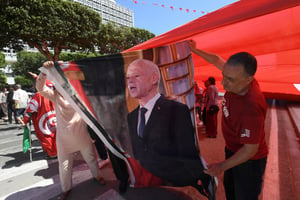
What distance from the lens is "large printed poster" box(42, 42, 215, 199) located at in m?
1.86

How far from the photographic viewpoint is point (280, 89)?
253 inches

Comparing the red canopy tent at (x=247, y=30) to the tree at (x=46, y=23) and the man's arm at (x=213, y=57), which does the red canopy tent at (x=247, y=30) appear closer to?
the man's arm at (x=213, y=57)

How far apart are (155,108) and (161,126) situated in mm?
203

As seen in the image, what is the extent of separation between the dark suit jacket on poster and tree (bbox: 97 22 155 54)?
48.0 feet

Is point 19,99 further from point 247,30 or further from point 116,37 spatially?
point 116,37

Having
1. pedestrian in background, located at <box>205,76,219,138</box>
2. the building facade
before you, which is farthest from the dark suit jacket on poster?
the building facade

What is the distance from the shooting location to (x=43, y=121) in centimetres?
387

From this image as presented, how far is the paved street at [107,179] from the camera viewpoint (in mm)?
2689

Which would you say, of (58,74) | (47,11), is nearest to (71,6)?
(47,11)

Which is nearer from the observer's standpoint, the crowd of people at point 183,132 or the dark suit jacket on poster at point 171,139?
the crowd of people at point 183,132

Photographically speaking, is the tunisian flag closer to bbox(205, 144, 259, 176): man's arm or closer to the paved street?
the paved street

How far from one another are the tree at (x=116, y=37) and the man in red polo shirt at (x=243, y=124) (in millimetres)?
15078

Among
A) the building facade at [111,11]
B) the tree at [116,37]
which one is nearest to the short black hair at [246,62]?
the tree at [116,37]

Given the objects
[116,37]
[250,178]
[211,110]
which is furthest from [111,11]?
[250,178]
